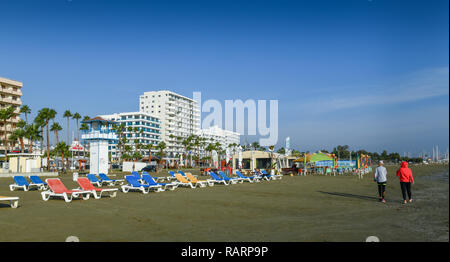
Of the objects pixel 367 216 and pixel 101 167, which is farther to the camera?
pixel 101 167

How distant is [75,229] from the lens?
651cm

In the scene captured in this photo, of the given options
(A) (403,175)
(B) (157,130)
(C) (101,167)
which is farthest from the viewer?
(B) (157,130)

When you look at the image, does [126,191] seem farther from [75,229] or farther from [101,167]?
[101,167]

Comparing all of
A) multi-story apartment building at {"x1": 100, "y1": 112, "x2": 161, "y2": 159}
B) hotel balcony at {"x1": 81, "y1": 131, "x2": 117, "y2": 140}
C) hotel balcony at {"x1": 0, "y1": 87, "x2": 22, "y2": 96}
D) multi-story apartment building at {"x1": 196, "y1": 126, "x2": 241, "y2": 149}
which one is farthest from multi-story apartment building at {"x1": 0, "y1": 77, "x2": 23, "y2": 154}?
multi-story apartment building at {"x1": 196, "y1": 126, "x2": 241, "y2": 149}

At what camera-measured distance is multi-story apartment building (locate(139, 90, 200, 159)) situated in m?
116

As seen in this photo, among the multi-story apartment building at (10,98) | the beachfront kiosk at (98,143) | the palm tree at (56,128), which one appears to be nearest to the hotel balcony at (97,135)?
the beachfront kiosk at (98,143)

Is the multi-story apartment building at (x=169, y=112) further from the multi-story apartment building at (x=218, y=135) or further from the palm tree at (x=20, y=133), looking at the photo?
the palm tree at (x=20, y=133)

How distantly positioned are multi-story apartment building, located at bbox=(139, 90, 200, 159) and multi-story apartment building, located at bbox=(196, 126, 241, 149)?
1179 centimetres

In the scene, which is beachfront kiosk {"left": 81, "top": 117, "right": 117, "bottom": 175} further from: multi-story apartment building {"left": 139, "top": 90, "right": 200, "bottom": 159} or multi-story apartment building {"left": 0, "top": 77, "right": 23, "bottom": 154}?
multi-story apartment building {"left": 139, "top": 90, "right": 200, "bottom": 159}

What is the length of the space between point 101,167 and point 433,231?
30158 millimetres

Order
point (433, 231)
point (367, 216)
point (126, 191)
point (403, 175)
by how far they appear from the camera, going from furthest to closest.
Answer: point (126, 191), point (403, 175), point (367, 216), point (433, 231)

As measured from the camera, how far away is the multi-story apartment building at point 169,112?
381 ft

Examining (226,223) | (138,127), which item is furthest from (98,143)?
(138,127)
